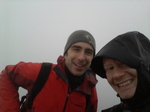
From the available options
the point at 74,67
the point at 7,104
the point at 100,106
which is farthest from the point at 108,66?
the point at 100,106

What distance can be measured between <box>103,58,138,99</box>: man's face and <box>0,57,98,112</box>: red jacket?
681 millimetres

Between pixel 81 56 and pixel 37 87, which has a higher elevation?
pixel 81 56

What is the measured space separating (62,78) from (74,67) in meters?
0.24

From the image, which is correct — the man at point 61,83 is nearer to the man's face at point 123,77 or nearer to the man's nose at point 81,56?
the man's nose at point 81,56

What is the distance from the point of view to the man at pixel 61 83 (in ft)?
4.84

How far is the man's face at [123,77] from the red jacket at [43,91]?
68cm

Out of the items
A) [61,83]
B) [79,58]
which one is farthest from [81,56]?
[61,83]

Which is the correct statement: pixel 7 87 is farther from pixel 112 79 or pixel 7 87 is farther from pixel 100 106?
pixel 100 106

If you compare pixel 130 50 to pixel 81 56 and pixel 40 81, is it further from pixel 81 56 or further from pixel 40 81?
pixel 40 81

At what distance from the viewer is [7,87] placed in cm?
154

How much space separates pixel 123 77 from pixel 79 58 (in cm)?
75

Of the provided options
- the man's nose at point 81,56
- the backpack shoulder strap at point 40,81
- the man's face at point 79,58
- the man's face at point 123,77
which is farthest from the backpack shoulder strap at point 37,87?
the man's face at point 123,77

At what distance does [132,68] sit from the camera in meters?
0.94

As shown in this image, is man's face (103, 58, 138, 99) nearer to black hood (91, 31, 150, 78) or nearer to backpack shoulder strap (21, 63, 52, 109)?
black hood (91, 31, 150, 78)
